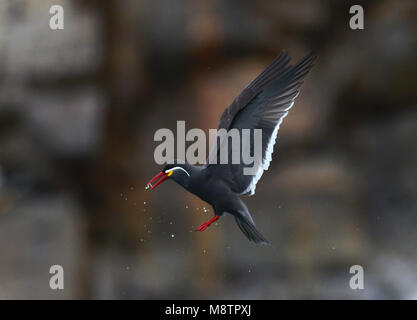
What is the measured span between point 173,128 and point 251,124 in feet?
3.52

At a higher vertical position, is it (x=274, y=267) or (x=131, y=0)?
(x=131, y=0)

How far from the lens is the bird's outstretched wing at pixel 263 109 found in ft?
3.31

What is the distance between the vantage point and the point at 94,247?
7.46ft

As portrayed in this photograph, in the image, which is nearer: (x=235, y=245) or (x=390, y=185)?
(x=235, y=245)

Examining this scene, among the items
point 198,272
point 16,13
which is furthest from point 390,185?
point 16,13

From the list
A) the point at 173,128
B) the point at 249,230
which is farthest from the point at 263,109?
the point at 173,128

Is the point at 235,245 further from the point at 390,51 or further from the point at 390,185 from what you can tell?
the point at 390,51

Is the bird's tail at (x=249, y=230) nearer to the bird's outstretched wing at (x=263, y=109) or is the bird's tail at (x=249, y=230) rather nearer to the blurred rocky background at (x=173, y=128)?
the bird's outstretched wing at (x=263, y=109)

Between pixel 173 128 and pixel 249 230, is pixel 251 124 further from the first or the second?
pixel 173 128

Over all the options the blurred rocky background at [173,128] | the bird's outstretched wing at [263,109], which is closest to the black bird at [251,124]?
the bird's outstretched wing at [263,109]

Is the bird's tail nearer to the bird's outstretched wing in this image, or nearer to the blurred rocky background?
the bird's outstretched wing

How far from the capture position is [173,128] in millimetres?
2080

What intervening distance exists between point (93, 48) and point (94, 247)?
814 mm

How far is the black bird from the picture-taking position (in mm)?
977
